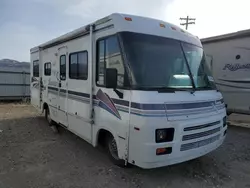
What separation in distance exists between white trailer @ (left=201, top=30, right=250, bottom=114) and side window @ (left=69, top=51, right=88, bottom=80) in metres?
5.42

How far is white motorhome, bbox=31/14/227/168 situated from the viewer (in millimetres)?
3477

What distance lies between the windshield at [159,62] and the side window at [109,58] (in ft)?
0.66

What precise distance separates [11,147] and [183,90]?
169 inches

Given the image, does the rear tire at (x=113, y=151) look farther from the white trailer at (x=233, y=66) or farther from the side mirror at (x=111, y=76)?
the white trailer at (x=233, y=66)

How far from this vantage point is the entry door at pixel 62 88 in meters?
6.00

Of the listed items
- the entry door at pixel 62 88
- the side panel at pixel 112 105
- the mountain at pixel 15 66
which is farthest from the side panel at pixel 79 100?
the mountain at pixel 15 66

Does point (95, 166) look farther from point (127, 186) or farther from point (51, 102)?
point (51, 102)

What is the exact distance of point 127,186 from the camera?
150 inches

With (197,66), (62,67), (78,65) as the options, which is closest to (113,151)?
Result: (78,65)

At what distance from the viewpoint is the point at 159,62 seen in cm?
396

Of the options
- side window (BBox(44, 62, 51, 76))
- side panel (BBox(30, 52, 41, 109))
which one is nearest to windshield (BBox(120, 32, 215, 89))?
side window (BBox(44, 62, 51, 76))

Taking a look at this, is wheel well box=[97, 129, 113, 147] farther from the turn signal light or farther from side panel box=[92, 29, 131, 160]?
the turn signal light

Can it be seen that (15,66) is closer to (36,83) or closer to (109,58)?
(36,83)

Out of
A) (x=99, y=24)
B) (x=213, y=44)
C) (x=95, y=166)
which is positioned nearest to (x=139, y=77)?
(x=99, y=24)
